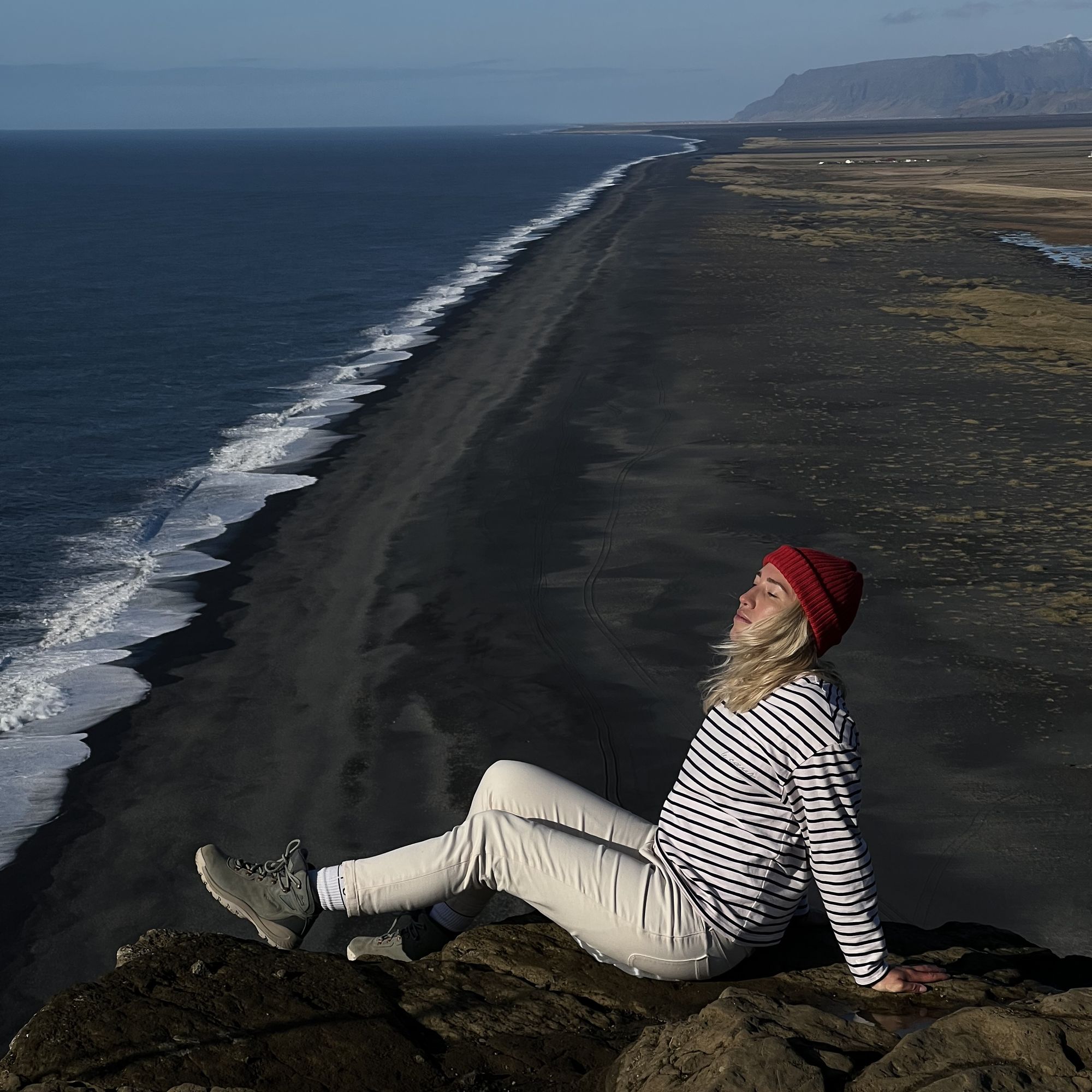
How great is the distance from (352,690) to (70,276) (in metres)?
32.6

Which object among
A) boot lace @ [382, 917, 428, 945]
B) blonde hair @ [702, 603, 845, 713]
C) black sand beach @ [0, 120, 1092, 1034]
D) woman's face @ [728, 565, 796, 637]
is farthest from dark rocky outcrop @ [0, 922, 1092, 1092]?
black sand beach @ [0, 120, 1092, 1034]

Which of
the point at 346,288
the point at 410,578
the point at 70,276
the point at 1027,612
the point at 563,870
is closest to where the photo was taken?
the point at 563,870

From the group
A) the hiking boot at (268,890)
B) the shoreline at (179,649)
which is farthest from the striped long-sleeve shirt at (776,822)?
the shoreline at (179,649)

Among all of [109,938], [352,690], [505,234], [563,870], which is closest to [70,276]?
[505,234]

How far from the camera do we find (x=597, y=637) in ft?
31.6

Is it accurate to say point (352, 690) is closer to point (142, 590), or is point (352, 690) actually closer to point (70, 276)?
point (142, 590)

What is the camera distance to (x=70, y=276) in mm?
37562

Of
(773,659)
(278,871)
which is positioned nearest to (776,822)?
(773,659)

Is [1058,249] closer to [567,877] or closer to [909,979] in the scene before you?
[909,979]

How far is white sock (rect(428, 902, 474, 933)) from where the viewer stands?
4.21 meters

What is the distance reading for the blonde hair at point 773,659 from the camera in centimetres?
363

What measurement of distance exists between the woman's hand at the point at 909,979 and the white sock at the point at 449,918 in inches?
52.3

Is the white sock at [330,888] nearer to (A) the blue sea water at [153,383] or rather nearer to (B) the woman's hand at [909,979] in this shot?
(B) the woman's hand at [909,979]

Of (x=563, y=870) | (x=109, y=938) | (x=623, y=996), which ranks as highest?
(x=563, y=870)
